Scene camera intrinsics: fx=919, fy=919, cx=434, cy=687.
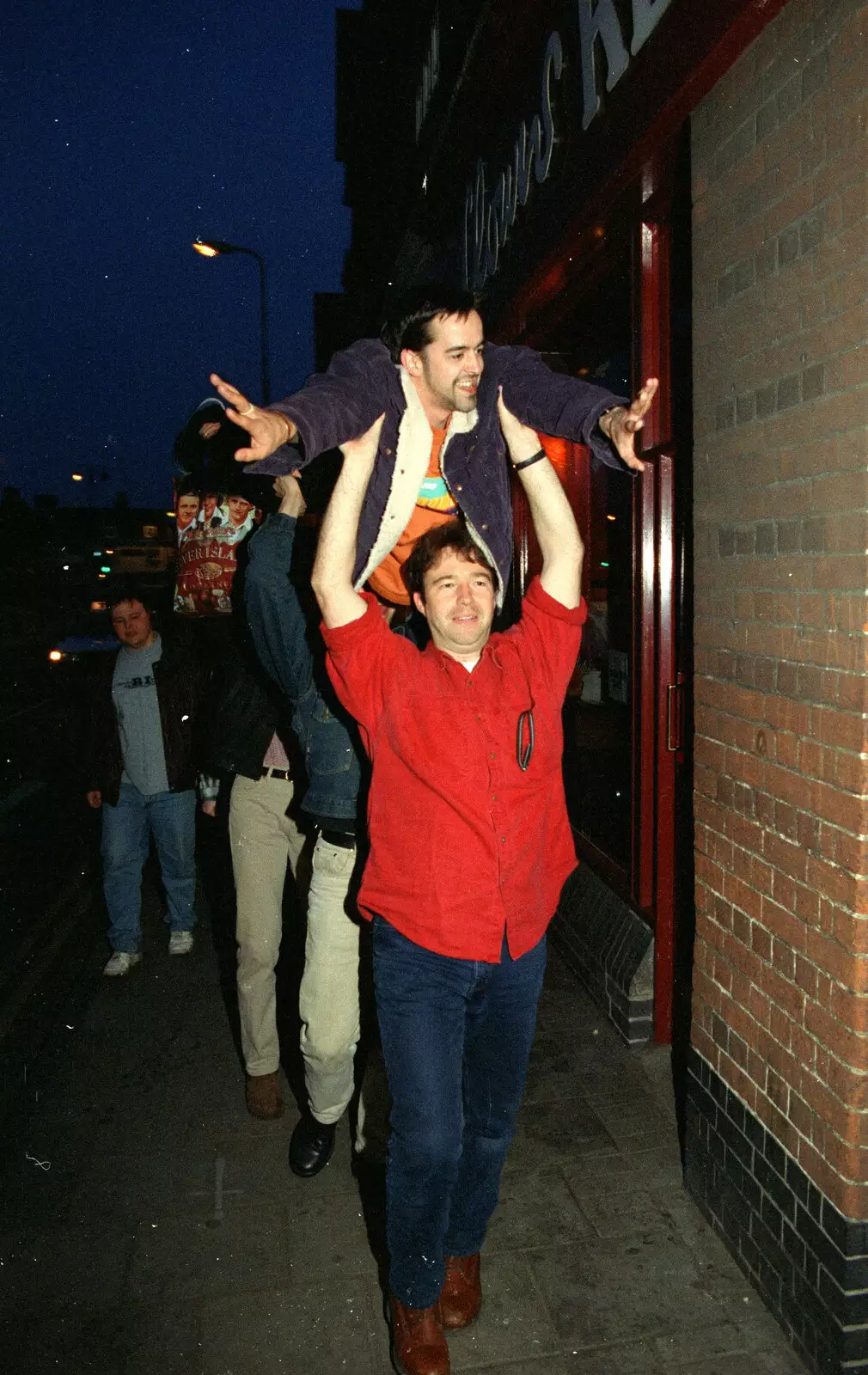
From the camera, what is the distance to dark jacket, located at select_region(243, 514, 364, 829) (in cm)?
306

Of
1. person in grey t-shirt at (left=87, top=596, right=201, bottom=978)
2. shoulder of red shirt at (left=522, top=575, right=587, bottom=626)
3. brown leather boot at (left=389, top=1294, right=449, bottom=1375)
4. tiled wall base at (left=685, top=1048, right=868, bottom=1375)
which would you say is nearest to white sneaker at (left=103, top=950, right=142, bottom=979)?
person in grey t-shirt at (left=87, top=596, right=201, bottom=978)

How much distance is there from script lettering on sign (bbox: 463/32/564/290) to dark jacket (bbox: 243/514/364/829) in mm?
3125

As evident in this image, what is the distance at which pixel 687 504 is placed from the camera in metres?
3.82

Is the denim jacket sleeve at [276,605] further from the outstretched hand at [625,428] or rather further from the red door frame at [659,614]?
the red door frame at [659,614]

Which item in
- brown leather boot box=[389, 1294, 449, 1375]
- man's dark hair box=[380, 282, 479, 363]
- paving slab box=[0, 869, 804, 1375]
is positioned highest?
man's dark hair box=[380, 282, 479, 363]

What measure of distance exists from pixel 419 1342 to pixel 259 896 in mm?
1766

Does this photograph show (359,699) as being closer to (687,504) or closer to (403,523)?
(403,523)

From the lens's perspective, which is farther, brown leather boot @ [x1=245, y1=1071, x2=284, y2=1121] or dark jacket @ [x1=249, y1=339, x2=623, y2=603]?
brown leather boot @ [x1=245, y1=1071, x2=284, y2=1121]

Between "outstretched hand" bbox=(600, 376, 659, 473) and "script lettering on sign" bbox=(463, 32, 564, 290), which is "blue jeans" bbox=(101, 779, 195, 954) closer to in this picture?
"outstretched hand" bbox=(600, 376, 659, 473)


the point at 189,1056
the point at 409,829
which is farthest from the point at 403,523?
the point at 189,1056

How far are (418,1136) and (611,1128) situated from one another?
5.51 ft

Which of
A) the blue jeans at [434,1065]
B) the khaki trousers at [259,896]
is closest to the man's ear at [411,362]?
the blue jeans at [434,1065]

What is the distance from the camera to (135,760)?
212 inches

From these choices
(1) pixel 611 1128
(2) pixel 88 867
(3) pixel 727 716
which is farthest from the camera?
(2) pixel 88 867
